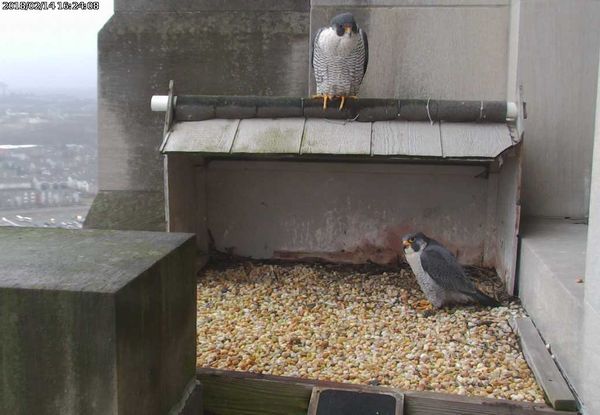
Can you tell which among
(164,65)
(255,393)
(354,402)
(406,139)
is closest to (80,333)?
(255,393)

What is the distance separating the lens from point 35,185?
117 inches

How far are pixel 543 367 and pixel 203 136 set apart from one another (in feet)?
6.70

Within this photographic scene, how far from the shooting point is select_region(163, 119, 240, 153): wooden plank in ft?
10.9

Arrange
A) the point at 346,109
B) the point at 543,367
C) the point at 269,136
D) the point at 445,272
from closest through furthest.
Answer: the point at 543,367, the point at 445,272, the point at 269,136, the point at 346,109

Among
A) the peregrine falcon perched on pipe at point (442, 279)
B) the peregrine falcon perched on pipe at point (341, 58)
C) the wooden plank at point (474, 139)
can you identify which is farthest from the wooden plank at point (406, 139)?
the peregrine falcon perched on pipe at point (442, 279)

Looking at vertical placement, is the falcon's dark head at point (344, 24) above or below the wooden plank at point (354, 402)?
above

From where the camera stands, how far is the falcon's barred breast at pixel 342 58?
3.67 m

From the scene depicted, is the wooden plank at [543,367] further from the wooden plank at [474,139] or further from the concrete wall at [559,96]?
the concrete wall at [559,96]

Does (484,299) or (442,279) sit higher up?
(442,279)

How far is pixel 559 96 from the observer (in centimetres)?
385

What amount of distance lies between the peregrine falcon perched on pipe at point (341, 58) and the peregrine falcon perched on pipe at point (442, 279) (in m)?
1.03

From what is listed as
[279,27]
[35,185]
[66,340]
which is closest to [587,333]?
[66,340]

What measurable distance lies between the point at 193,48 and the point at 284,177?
4.47ft

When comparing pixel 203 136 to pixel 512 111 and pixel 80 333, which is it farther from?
pixel 80 333
